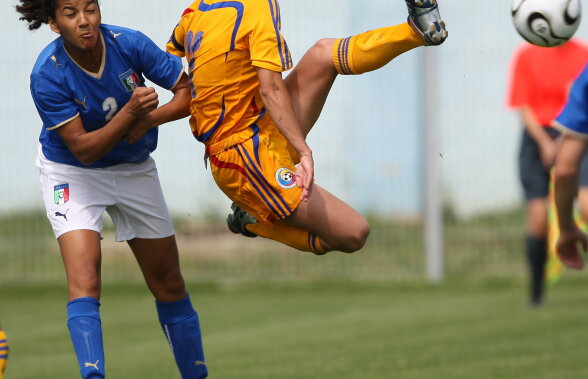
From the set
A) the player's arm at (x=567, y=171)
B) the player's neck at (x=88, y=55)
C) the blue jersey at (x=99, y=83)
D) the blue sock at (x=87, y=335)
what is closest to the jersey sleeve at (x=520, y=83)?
the blue jersey at (x=99, y=83)

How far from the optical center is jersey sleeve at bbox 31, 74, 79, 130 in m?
5.23

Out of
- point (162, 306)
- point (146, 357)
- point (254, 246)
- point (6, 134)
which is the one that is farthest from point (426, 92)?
point (162, 306)

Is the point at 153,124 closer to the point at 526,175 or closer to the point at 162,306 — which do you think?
the point at 162,306

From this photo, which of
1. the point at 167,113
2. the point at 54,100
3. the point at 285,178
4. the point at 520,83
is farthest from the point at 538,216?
the point at 54,100

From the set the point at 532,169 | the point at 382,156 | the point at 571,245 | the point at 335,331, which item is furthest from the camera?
the point at 382,156

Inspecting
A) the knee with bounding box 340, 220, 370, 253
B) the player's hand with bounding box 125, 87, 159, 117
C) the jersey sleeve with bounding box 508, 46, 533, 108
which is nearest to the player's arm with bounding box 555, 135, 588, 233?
the knee with bounding box 340, 220, 370, 253

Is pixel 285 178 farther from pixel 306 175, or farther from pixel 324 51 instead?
pixel 324 51

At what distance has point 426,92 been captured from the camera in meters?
12.6

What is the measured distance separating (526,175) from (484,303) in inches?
51.4

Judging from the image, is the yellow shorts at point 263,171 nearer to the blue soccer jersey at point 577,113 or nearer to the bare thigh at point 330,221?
the bare thigh at point 330,221

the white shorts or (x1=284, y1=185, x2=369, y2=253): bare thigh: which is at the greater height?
the white shorts

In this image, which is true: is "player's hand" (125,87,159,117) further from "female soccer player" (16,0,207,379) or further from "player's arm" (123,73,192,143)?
"player's arm" (123,73,192,143)

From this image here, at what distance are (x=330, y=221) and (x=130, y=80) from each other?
1.20 metres

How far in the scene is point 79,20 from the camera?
5.09 m
